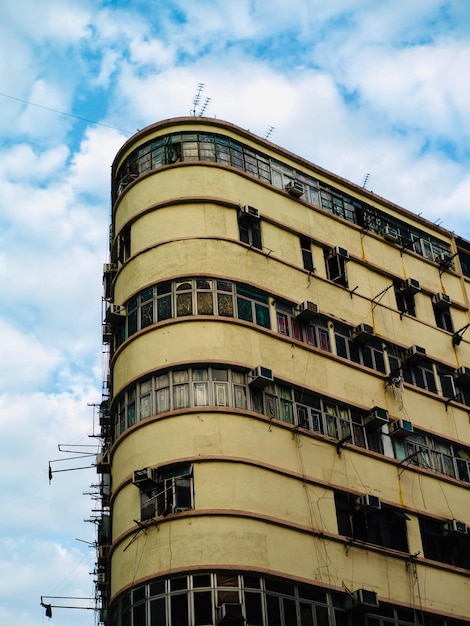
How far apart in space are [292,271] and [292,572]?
921 centimetres

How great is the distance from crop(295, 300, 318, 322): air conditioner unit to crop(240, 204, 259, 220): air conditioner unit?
291cm

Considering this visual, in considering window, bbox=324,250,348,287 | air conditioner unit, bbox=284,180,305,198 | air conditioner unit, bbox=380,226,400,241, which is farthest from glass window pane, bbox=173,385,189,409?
air conditioner unit, bbox=380,226,400,241

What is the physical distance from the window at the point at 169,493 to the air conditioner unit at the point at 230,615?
2.62m

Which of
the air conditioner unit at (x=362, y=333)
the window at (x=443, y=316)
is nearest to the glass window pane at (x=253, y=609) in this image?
the air conditioner unit at (x=362, y=333)

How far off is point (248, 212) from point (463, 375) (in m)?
9.22

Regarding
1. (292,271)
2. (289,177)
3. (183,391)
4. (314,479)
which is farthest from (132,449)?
(289,177)

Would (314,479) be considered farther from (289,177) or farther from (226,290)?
(289,177)

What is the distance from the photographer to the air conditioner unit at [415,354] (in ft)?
95.8

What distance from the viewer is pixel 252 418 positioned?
23.7 meters

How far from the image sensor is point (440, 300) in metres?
31.7

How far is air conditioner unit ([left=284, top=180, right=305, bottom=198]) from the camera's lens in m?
29.3

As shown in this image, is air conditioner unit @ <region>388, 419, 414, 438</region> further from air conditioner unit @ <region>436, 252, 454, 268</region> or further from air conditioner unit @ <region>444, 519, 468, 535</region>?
air conditioner unit @ <region>436, 252, 454, 268</region>

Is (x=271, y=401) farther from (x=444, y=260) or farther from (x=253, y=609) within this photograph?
(x=444, y=260)

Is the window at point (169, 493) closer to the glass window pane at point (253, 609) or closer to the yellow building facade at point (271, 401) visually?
the yellow building facade at point (271, 401)
